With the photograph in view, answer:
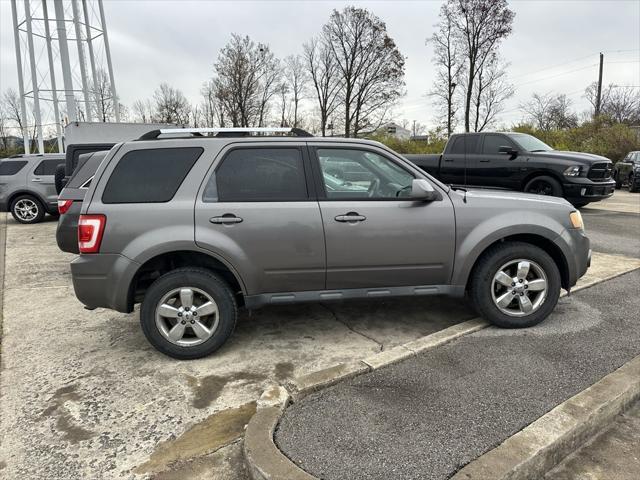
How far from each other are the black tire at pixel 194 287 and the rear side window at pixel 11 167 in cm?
1096

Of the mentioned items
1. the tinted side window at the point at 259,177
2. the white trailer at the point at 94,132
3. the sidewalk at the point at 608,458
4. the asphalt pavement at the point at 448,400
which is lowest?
the sidewalk at the point at 608,458

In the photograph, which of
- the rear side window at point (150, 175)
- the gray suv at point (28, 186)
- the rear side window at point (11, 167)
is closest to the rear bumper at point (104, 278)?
the rear side window at point (150, 175)

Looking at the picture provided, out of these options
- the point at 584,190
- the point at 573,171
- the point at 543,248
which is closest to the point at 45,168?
the point at 543,248

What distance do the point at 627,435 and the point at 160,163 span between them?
12.4 feet

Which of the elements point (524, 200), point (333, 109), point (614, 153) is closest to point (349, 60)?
point (333, 109)

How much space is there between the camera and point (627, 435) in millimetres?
2814

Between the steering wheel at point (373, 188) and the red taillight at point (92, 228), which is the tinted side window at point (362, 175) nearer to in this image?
the steering wheel at point (373, 188)

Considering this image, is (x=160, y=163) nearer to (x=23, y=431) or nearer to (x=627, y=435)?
(x=23, y=431)

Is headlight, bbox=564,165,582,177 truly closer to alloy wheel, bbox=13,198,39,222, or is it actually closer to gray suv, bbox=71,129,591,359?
gray suv, bbox=71,129,591,359

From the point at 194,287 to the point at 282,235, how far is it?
32.1 inches

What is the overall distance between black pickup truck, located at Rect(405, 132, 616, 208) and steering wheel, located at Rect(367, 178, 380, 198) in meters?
6.95

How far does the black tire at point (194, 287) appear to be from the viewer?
371 cm

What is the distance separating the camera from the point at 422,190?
3.84 m

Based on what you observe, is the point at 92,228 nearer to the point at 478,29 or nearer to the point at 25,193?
the point at 25,193
